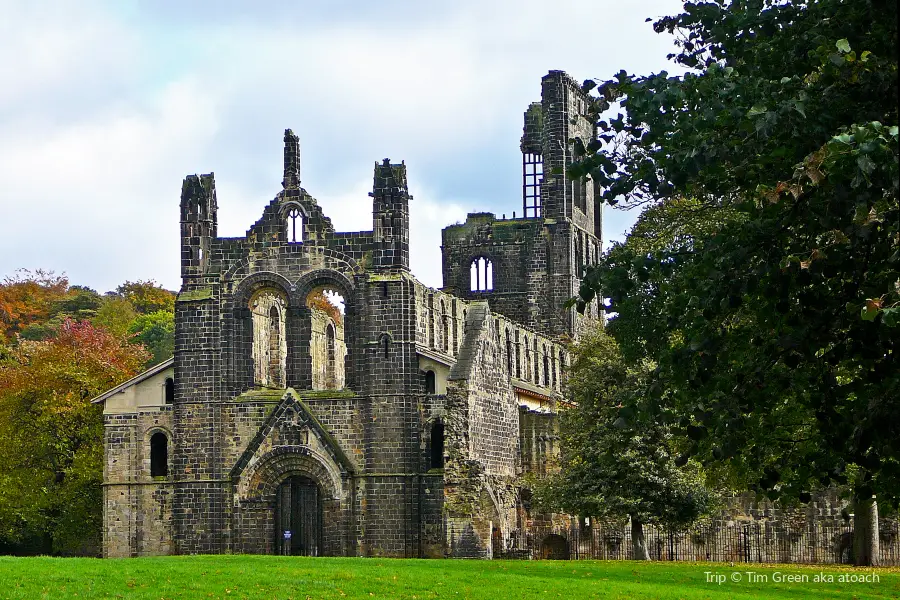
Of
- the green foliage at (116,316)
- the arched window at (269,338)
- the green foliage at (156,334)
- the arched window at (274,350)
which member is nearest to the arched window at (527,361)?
the arched window at (269,338)

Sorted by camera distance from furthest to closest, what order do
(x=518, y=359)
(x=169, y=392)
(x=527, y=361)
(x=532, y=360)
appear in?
(x=532, y=360)
(x=527, y=361)
(x=518, y=359)
(x=169, y=392)

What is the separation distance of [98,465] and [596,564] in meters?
24.0

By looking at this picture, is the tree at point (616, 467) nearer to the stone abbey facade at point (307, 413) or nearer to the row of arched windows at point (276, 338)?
the stone abbey facade at point (307, 413)

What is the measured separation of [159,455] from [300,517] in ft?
16.5

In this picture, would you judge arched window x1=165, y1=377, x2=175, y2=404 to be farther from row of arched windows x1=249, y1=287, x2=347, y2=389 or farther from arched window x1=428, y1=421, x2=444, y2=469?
arched window x1=428, y1=421, x2=444, y2=469

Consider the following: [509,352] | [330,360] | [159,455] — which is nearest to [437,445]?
[330,360]

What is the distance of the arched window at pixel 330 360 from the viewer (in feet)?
177

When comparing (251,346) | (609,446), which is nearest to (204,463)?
(251,346)

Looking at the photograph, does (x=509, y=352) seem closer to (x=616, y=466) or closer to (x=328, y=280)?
(x=328, y=280)

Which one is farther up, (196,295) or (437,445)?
(196,295)

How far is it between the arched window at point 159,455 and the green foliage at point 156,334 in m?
27.6

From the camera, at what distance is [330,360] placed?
5441 cm

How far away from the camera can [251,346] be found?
4872 cm

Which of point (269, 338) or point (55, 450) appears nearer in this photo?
point (269, 338)
